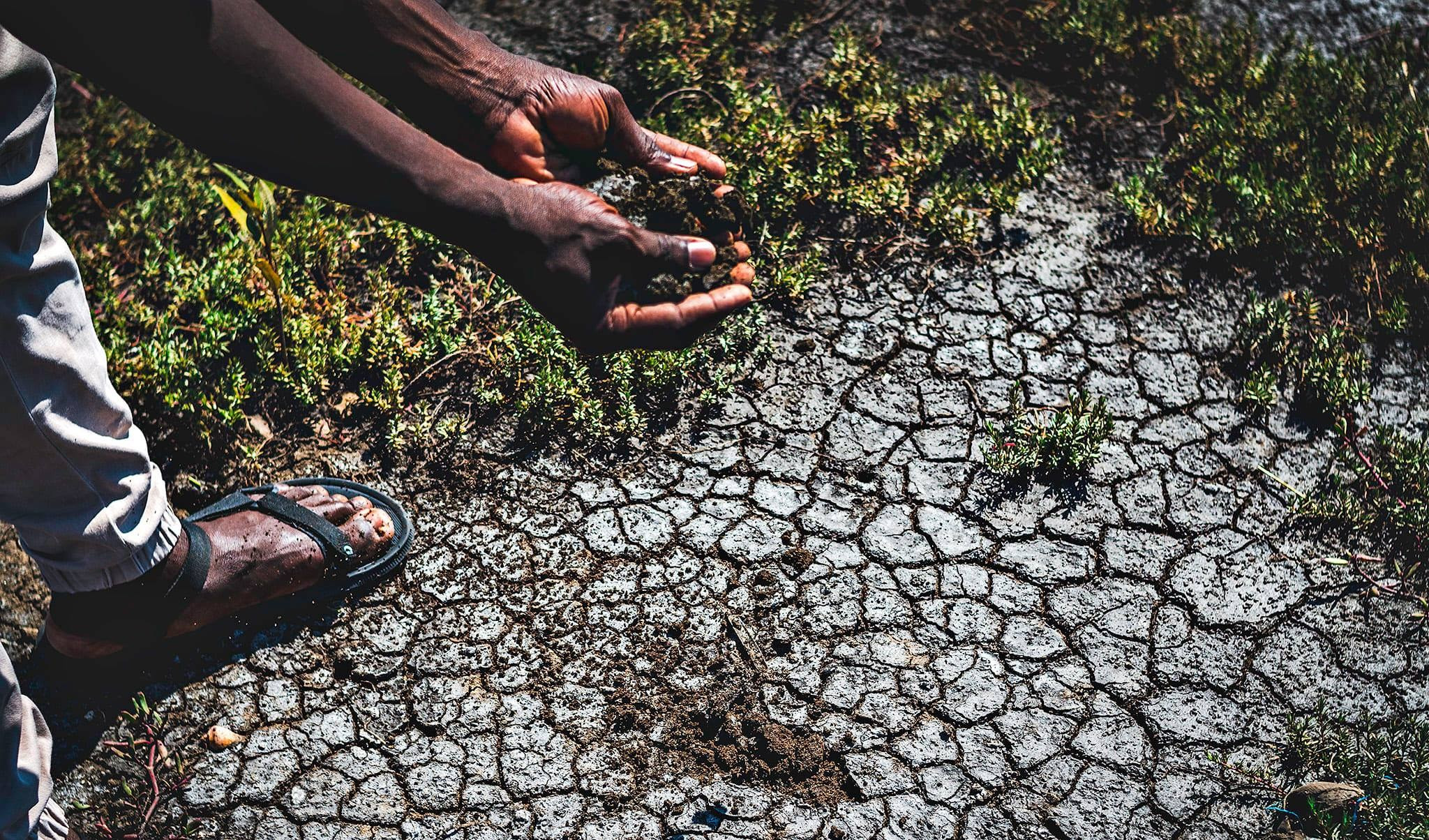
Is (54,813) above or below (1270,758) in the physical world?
below

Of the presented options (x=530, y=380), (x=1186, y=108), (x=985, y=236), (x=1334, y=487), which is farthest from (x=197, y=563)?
(x=1186, y=108)

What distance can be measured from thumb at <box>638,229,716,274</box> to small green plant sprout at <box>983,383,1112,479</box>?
106 centimetres

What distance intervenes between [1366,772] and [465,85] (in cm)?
272

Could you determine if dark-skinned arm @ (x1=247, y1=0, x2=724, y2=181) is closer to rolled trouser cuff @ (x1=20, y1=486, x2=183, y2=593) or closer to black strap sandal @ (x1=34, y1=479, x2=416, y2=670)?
black strap sandal @ (x1=34, y1=479, x2=416, y2=670)

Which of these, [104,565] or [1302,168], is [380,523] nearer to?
[104,565]

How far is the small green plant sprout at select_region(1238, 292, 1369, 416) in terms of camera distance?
307 centimetres

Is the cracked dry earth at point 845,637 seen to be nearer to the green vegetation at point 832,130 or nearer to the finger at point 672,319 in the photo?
the green vegetation at point 832,130

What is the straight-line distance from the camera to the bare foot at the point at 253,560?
2.47 m

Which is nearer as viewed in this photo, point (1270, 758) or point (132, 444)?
point (132, 444)

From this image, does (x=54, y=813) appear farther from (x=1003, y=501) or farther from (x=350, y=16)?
(x=1003, y=501)

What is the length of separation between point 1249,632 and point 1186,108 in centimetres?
201

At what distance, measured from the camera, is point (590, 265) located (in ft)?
7.20

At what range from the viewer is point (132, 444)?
228cm

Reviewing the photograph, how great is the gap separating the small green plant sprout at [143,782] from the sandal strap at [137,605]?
0.21 meters
